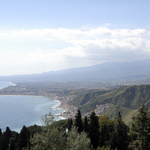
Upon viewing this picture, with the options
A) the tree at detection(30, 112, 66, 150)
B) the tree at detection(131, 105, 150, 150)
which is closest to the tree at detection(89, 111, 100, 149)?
the tree at detection(131, 105, 150, 150)

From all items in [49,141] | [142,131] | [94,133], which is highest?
[49,141]

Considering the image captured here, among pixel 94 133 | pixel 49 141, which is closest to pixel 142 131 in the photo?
pixel 49 141

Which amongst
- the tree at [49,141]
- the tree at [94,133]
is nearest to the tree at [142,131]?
the tree at [49,141]

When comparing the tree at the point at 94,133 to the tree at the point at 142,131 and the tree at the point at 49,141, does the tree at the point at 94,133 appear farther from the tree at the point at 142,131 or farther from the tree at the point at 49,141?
the tree at the point at 49,141

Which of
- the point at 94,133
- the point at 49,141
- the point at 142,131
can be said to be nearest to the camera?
A: the point at 49,141

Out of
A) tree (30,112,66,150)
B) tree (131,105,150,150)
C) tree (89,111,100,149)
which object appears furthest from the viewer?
tree (89,111,100,149)

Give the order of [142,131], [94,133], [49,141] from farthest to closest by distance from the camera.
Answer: [94,133], [142,131], [49,141]

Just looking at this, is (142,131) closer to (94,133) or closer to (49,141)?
(49,141)

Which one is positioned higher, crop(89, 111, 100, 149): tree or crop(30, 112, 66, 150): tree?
crop(30, 112, 66, 150): tree

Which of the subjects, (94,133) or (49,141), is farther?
(94,133)

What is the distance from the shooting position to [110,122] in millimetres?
79375

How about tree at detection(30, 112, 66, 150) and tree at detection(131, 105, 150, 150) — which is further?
tree at detection(131, 105, 150, 150)

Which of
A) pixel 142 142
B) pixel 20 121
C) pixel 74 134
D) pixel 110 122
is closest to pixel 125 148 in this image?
pixel 142 142

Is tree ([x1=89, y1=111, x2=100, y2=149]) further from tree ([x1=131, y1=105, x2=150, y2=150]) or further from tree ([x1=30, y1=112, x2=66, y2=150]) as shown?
tree ([x1=30, y1=112, x2=66, y2=150])
